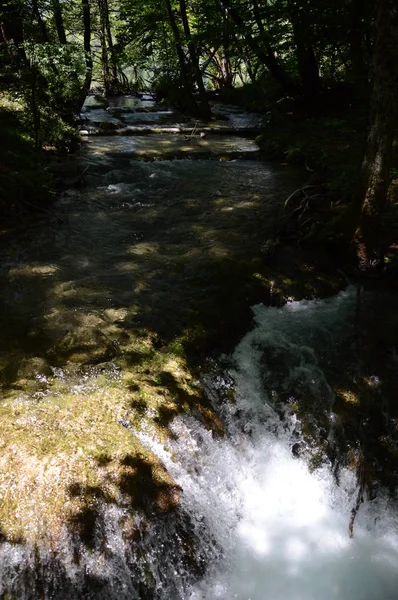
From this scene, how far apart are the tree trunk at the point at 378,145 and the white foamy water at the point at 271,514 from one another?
2.54 meters

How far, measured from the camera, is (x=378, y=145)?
5.17 m

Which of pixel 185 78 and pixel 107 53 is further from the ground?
pixel 107 53

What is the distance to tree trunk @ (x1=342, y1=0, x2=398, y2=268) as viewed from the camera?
4660 millimetres

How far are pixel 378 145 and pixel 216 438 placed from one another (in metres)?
4.28

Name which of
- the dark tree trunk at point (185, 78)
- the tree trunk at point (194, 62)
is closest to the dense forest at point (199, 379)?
the tree trunk at point (194, 62)

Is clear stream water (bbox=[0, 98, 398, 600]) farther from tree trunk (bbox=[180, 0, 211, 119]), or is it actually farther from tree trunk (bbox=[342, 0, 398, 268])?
tree trunk (bbox=[180, 0, 211, 119])

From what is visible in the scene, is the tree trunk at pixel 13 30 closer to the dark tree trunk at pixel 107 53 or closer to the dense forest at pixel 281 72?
the dense forest at pixel 281 72

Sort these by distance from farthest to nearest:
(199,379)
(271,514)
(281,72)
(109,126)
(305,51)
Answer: (109,126) → (281,72) → (305,51) → (199,379) → (271,514)

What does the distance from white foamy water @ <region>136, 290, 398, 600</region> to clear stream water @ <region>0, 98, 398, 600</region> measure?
11 mm

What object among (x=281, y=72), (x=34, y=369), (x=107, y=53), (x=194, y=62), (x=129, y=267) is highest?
(x=107, y=53)

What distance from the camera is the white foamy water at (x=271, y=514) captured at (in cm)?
350

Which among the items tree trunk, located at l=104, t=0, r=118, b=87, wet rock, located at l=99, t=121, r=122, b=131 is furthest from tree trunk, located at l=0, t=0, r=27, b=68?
tree trunk, located at l=104, t=0, r=118, b=87

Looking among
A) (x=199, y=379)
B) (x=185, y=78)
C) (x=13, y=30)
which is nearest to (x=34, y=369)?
(x=199, y=379)

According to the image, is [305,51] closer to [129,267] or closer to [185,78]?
[185,78]
